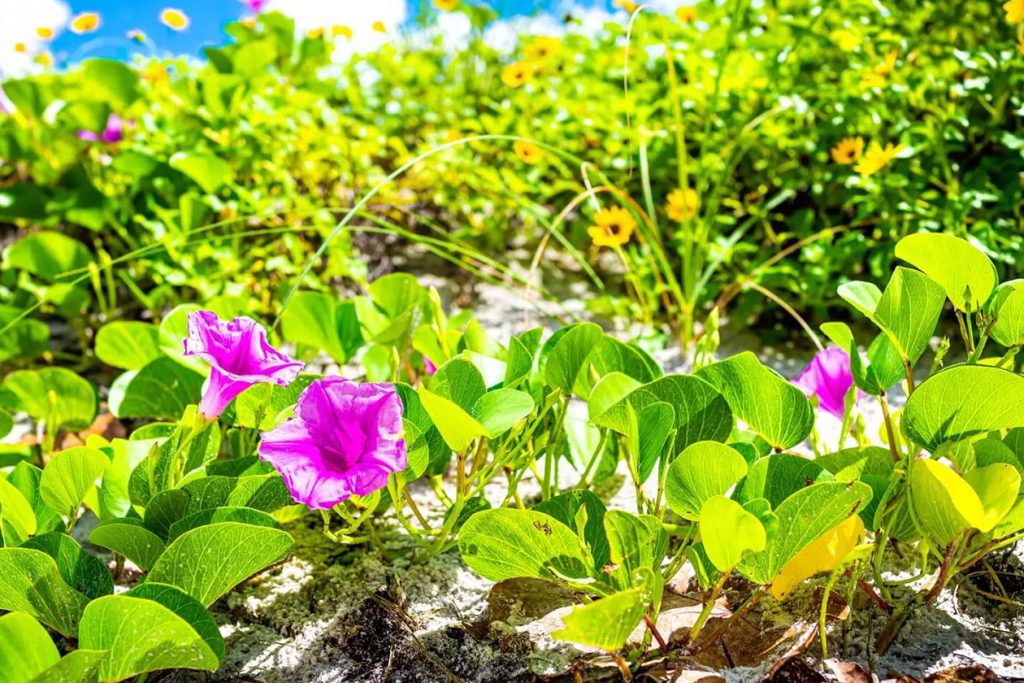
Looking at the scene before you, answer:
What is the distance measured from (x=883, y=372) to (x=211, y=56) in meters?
1.93

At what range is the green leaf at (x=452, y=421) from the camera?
83 centimetres

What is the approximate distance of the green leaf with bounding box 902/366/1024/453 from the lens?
2.71 ft

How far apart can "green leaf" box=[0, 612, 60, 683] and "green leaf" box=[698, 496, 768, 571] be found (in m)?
0.60

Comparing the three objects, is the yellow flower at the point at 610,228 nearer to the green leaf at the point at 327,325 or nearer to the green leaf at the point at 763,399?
the green leaf at the point at 327,325

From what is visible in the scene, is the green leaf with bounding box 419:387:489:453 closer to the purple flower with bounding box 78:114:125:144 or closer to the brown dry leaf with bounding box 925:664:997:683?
the brown dry leaf with bounding box 925:664:997:683

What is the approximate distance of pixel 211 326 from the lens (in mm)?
1021

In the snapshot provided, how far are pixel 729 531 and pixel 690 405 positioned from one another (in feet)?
0.80

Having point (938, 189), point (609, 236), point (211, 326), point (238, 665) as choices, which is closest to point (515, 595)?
point (238, 665)

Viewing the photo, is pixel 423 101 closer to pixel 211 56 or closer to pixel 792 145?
pixel 211 56

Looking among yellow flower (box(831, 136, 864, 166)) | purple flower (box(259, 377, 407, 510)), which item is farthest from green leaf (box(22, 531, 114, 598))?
yellow flower (box(831, 136, 864, 166))

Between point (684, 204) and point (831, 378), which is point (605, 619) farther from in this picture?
point (684, 204)

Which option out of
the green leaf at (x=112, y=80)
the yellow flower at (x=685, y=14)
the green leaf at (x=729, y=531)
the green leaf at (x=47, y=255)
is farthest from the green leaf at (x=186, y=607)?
the yellow flower at (x=685, y=14)

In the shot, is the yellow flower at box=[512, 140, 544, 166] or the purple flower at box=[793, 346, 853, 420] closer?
the purple flower at box=[793, 346, 853, 420]

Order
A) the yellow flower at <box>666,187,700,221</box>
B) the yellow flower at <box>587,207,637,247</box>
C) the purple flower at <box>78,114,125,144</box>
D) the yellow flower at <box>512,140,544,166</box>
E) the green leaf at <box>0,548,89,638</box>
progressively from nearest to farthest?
the green leaf at <box>0,548,89,638</box> → the yellow flower at <box>587,207,637,247</box> → the yellow flower at <box>666,187,700,221</box> → the yellow flower at <box>512,140,544,166</box> → the purple flower at <box>78,114,125,144</box>
